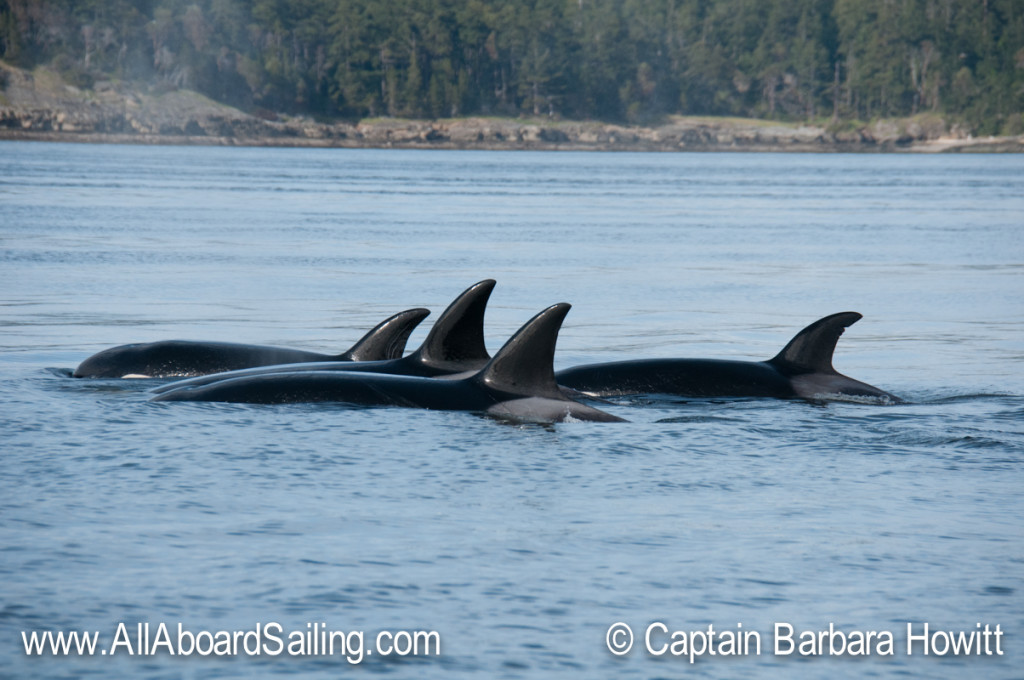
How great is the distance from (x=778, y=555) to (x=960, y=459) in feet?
12.6

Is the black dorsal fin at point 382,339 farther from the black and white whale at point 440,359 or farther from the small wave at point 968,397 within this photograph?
the small wave at point 968,397

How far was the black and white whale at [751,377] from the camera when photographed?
1494 centimetres

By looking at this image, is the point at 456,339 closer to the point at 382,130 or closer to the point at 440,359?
the point at 440,359

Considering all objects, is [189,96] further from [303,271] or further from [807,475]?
[807,475]

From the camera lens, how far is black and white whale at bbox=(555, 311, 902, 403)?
49.0ft

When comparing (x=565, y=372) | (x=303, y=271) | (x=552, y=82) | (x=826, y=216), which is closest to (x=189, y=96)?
(x=552, y=82)

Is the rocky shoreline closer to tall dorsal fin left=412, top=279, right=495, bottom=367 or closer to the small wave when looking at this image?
tall dorsal fin left=412, top=279, right=495, bottom=367

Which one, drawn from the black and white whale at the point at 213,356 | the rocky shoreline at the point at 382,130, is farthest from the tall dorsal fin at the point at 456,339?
the rocky shoreline at the point at 382,130

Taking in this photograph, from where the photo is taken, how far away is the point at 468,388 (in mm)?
13305

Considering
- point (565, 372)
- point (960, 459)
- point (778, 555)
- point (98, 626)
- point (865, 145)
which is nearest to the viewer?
point (98, 626)

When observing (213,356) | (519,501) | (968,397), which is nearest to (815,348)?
(968,397)

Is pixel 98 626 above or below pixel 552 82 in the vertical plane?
below

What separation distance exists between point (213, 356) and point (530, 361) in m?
4.84

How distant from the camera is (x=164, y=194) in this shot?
67750 mm
